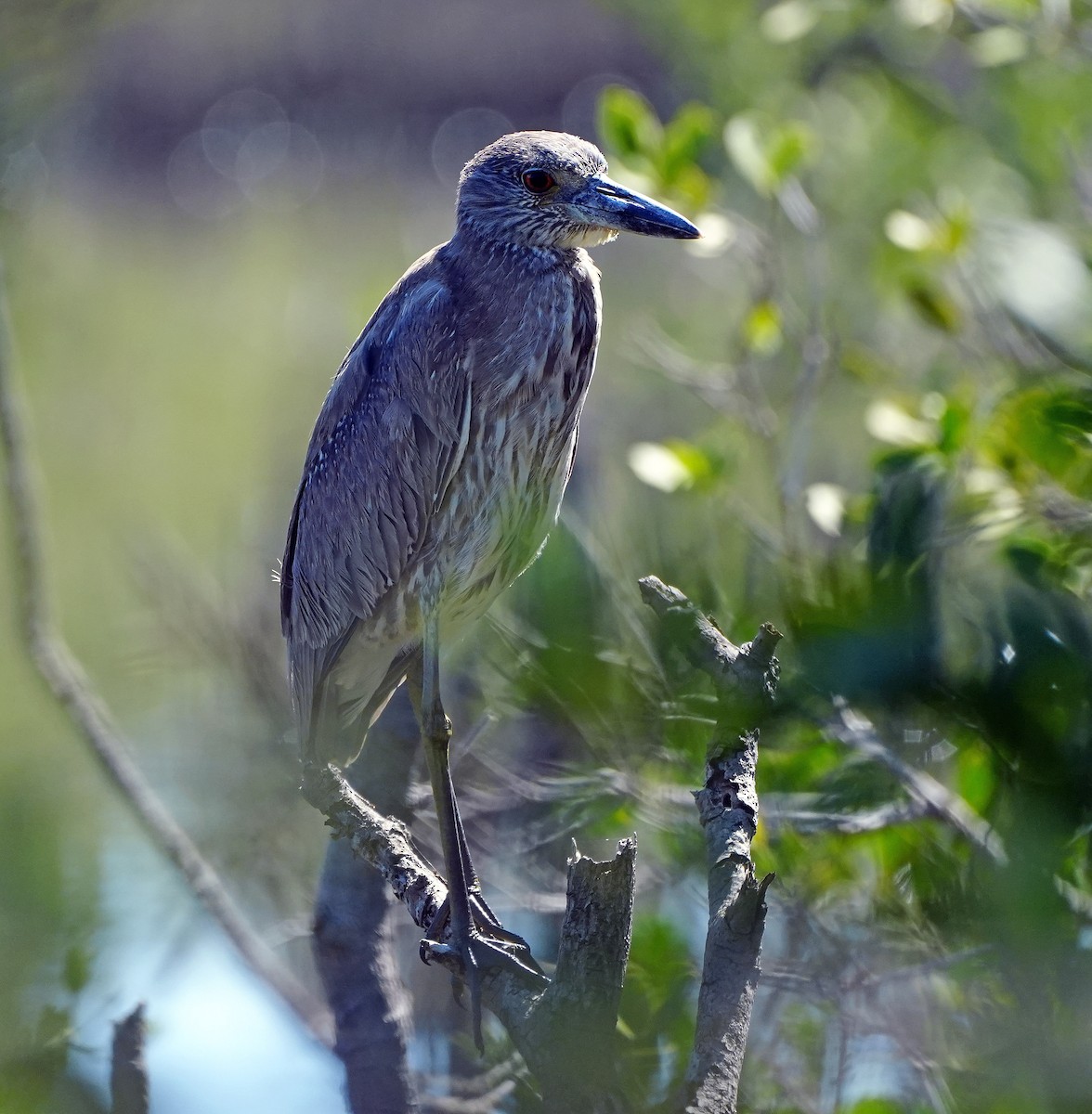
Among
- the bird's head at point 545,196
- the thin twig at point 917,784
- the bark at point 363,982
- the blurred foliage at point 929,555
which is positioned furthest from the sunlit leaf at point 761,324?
the bark at point 363,982

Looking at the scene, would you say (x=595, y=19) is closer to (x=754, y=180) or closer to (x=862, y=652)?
(x=754, y=180)

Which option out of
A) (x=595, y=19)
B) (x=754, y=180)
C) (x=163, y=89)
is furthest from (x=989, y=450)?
(x=163, y=89)

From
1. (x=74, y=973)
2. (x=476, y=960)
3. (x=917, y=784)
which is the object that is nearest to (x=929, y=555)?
(x=917, y=784)

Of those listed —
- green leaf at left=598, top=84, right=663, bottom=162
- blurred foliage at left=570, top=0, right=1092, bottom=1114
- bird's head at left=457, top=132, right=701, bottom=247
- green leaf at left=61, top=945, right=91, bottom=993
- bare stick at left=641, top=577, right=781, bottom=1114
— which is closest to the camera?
blurred foliage at left=570, top=0, right=1092, bottom=1114

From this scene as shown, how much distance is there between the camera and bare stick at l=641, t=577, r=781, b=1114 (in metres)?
1.41

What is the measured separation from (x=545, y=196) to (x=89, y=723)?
120 centimetres

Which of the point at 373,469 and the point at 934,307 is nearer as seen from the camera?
the point at 373,469

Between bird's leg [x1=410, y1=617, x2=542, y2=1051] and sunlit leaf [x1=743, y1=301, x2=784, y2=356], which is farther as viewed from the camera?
sunlit leaf [x1=743, y1=301, x2=784, y2=356]

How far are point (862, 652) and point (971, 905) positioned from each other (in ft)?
1.07

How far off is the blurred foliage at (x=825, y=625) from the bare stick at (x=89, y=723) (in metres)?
0.23

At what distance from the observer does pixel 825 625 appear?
3.83 ft

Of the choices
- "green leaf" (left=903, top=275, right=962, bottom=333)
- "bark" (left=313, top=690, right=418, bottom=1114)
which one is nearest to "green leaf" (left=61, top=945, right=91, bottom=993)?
"bark" (left=313, top=690, right=418, bottom=1114)

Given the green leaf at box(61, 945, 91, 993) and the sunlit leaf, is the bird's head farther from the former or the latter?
the green leaf at box(61, 945, 91, 993)

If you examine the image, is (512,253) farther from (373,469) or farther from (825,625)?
(825,625)
